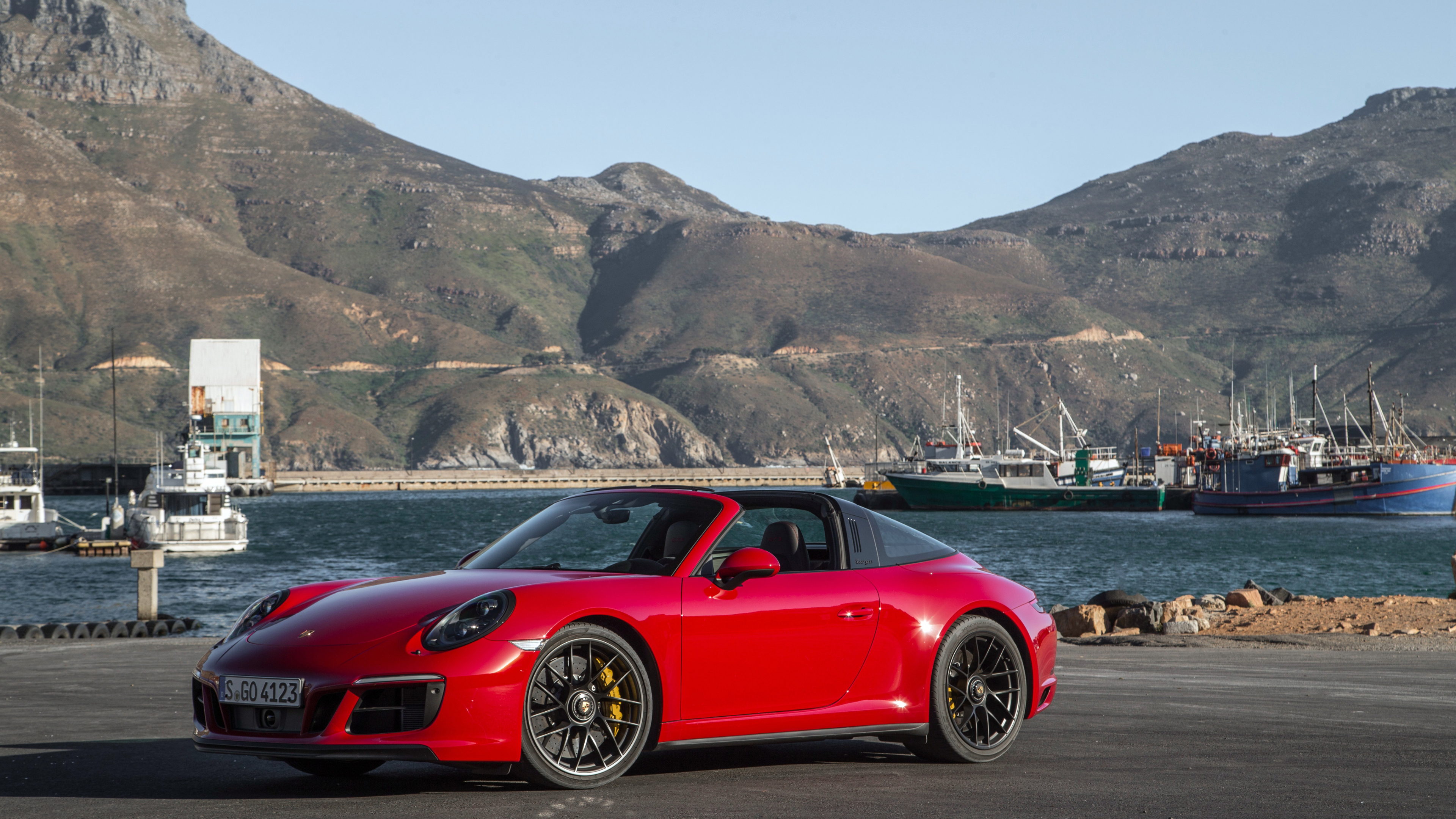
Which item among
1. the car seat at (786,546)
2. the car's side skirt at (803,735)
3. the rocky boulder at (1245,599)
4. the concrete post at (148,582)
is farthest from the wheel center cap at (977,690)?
the concrete post at (148,582)

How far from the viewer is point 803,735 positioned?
279 inches

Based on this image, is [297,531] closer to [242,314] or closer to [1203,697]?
[1203,697]

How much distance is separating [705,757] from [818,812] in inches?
71.3

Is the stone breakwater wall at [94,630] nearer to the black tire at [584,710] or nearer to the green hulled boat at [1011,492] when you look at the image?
the black tire at [584,710]

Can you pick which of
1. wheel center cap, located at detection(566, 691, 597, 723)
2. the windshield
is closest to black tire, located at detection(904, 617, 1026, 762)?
the windshield

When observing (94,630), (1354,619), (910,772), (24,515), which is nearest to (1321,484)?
(24,515)

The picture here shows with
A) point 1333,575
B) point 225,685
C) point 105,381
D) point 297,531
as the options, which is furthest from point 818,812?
point 105,381

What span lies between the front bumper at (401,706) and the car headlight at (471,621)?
0.04m

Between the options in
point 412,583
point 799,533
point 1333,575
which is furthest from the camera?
point 1333,575

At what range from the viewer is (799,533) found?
756cm

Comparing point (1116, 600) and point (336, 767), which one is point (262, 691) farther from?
point (1116, 600)

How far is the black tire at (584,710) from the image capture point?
636 centimetres

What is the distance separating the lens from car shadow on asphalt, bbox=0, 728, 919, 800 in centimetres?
669

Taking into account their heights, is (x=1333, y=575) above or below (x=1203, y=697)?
below
